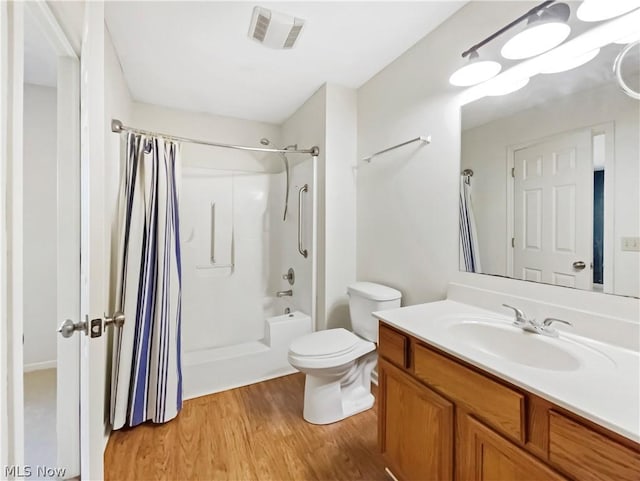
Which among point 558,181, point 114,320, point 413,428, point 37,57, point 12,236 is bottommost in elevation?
point 413,428

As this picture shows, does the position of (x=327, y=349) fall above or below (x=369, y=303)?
below

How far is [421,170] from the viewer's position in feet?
6.01

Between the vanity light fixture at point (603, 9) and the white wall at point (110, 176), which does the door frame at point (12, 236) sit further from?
the vanity light fixture at point (603, 9)

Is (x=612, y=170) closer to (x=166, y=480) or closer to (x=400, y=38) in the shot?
(x=400, y=38)

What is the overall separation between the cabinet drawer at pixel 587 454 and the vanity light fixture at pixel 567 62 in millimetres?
1257

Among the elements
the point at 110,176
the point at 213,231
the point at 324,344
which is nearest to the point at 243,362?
the point at 324,344

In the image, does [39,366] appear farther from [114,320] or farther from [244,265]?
[244,265]

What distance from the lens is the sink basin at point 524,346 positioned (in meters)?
0.95

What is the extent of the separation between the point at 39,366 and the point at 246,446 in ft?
3.96

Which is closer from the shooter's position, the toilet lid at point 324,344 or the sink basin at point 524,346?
the sink basin at point 524,346

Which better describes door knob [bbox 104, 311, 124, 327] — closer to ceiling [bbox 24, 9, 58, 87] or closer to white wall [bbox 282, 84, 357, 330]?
ceiling [bbox 24, 9, 58, 87]

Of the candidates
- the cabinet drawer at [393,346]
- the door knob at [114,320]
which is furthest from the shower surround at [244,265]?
the door knob at [114,320]

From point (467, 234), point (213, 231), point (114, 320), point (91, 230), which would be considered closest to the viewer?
point (91, 230)

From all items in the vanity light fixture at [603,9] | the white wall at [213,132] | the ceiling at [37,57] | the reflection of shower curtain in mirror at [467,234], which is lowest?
the reflection of shower curtain in mirror at [467,234]
